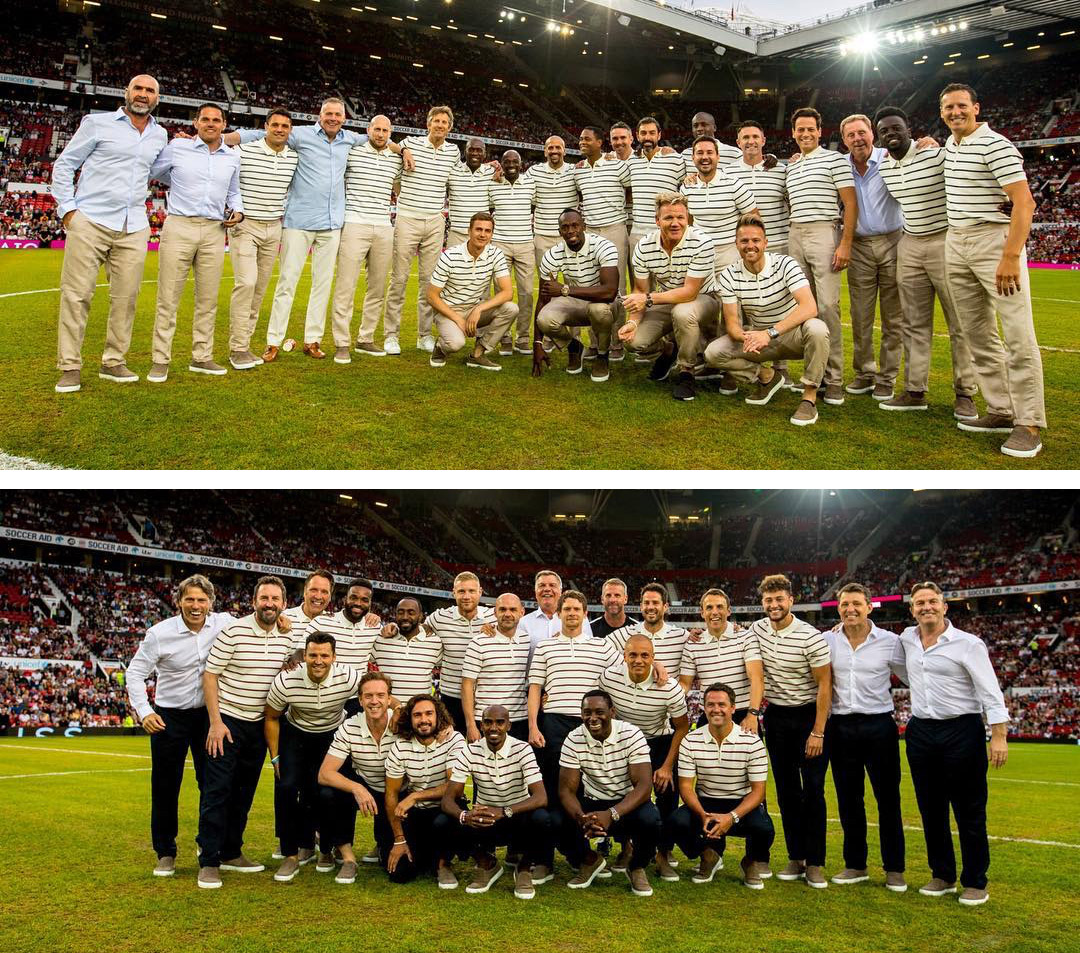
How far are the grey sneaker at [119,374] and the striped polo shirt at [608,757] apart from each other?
5.35m

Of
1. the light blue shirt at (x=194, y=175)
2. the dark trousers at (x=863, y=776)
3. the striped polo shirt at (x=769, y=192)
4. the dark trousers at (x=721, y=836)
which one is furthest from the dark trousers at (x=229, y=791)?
the striped polo shirt at (x=769, y=192)

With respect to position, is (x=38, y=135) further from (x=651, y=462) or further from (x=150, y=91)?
(x=651, y=462)

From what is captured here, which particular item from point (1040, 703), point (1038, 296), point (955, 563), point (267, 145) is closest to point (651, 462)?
point (267, 145)

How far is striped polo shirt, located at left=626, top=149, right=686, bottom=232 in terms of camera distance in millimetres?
9227

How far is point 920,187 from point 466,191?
4448 mm

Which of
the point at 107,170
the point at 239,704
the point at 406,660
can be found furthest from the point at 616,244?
the point at 239,704

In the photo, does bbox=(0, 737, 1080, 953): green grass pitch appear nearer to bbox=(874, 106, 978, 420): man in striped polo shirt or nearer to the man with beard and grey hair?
bbox=(874, 106, 978, 420): man in striped polo shirt

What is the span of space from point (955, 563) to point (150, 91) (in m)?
27.9

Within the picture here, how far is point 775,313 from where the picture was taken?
25.3 ft

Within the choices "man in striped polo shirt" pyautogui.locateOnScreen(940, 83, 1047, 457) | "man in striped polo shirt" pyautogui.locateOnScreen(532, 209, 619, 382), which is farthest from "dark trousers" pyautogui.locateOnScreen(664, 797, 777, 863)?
"man in striped polo shirt" pyautogui.locateOnScreen(532, 209, 619, 382)

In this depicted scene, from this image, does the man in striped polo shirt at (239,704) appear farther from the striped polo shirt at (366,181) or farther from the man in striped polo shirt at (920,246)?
the man in striped polo shirt at (920,246)

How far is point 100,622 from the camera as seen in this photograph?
2389 cm

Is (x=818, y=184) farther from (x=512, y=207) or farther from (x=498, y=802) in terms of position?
(x=498, y=802)

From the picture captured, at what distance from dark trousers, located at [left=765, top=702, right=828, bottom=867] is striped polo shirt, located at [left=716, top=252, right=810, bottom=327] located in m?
3.54
